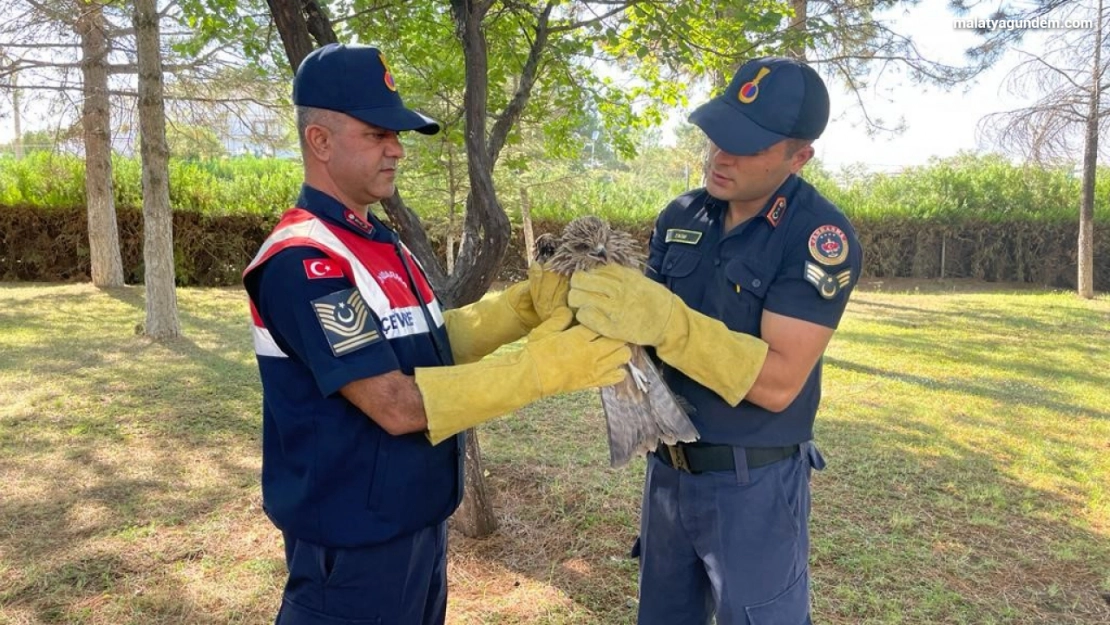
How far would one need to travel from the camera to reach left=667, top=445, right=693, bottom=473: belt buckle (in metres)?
2.00

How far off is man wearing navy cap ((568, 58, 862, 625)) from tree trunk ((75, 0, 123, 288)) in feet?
31.9

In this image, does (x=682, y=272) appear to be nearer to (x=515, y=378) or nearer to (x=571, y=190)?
(x=515, y=378)

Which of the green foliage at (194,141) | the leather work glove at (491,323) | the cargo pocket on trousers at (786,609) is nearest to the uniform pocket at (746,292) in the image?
the leather work glove at (491,323)

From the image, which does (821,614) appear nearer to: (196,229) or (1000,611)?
(1000,611)

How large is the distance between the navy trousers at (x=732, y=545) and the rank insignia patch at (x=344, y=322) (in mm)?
975

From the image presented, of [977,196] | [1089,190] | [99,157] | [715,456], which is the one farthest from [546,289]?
[977,196]

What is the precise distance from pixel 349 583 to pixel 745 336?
3.63 ft

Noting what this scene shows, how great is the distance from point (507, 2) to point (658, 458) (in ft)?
8.02

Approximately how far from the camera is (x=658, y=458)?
2.13 m

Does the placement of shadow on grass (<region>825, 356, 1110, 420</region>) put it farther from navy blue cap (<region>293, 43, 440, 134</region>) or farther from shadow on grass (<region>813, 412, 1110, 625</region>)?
navy blue cap (<region>293, 43, 440, 134</region>)

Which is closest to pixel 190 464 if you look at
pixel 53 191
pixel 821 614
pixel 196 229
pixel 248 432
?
pixel 248 432

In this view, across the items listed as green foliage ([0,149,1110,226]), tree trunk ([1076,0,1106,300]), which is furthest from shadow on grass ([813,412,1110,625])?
tree trunk ([1076,0,1106,300])

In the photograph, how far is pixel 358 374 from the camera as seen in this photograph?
1523 mm

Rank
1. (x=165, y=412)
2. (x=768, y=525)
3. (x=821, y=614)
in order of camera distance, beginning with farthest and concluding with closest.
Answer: (x=165, y=412), (x=821, y=614), (x=768, y=525)
